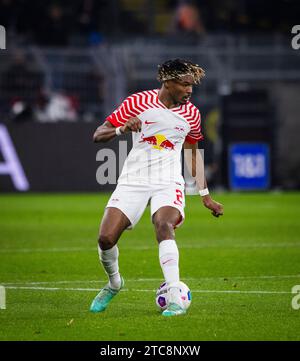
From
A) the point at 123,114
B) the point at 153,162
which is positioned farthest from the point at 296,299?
the point at 123,114

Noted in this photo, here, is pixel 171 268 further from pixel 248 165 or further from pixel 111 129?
pixel 248 165

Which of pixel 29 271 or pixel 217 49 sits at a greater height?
pixel 217 49

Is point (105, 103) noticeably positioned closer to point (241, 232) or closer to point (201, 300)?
point (241, 232)

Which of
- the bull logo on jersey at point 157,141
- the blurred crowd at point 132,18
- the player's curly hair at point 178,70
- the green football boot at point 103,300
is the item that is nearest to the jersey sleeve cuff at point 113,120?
the bull logo on jersey at point 157,141

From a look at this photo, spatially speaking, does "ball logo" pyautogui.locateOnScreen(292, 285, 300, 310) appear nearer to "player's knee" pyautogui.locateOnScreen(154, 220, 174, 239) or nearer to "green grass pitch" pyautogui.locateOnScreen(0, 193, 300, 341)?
"green grass pitch" pyautogui.locateOnScreen(0, 193, 300, 341)

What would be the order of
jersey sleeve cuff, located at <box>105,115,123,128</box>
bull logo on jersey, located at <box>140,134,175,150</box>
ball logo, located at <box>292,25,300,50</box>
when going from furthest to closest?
ball logo, located at <box>292,25,300,50</box>
bull logo on jersey, located at <box>140,134,175,150</box>
jersey sleeve cuff, located at <box>105,115,123,128</box>

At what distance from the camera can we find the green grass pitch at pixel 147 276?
8.55m

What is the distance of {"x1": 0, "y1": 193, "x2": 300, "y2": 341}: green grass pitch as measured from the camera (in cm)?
855

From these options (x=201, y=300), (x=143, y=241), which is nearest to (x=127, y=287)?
(x=201, y=300)

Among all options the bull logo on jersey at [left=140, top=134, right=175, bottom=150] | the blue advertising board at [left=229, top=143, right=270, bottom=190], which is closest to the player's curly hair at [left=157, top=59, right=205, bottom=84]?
the bull logo on jersey at [left=140, top=134, right=175, bottom=150]

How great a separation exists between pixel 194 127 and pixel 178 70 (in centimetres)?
60
